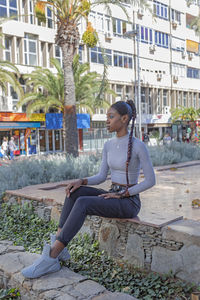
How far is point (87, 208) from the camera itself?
138 inches

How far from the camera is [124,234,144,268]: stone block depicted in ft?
12.5

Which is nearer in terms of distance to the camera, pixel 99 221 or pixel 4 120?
pixel 99 221

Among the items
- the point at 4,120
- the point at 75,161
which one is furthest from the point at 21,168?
the point at 4,120

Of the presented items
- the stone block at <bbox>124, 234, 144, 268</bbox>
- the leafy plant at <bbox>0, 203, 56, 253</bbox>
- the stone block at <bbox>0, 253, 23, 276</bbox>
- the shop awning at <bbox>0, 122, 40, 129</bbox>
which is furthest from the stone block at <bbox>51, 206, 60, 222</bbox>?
the shop awning at <bbox>0, 122, 40, 129</bbox>

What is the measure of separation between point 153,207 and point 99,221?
1.06 m

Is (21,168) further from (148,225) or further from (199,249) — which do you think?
(199,249)

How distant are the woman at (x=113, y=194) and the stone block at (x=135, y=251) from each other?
0.28 m

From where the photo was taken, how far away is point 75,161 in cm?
973

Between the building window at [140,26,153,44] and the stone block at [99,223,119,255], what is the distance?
1580 inches

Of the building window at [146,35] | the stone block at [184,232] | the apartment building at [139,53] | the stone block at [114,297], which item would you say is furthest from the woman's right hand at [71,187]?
the building window at [146,35]

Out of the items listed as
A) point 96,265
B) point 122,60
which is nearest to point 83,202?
point 96,265

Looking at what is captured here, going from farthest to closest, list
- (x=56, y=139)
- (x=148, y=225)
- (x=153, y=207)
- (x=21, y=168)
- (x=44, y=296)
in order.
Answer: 1. (x=56, y=139)
2. (x=21, y=168)
3. (x=153, y=207)
4. (x=148, y=225)
5. (x=44, y=296)

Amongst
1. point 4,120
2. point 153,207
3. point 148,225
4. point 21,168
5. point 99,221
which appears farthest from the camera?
point 4,120

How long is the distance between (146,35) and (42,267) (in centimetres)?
4227
